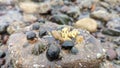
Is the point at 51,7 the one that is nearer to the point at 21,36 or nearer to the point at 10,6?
the point at 10,6

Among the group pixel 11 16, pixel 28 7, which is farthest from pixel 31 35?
pixel 28 7

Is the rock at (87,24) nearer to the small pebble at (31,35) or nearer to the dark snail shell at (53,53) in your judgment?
the small pebble at (31,35)

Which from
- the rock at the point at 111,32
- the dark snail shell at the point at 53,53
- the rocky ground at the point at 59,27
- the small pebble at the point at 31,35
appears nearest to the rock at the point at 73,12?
the rocky ground at the point at 59,27

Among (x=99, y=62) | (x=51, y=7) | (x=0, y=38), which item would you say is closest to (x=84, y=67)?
(x=99, y=62)

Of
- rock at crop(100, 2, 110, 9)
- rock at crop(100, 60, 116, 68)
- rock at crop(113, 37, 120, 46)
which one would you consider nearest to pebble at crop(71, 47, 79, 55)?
rock at crop(100, 60, 116, 68)

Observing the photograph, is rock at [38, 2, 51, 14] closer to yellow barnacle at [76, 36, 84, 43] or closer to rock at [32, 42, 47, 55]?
yellow barnacle at [76, 36, 84, 43]

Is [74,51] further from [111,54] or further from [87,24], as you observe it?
[87,24]
